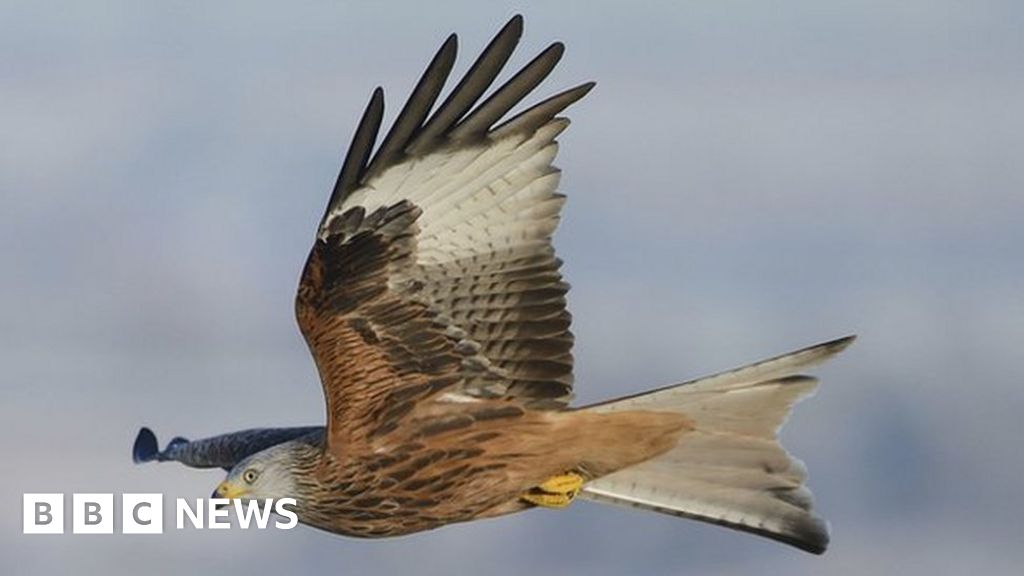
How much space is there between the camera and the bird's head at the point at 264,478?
10039mm

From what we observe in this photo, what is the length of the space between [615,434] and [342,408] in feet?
3.35

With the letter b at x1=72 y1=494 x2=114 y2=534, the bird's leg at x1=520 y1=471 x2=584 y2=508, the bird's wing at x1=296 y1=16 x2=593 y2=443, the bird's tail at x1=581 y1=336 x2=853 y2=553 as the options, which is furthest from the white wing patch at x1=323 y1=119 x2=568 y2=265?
the letter b at x1=72 y1=494 x2=114 y2=534

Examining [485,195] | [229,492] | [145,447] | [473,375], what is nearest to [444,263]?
[485,195]

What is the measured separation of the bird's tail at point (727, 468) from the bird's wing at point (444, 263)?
0.46 m

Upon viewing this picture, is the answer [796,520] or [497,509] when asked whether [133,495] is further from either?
[796,520]

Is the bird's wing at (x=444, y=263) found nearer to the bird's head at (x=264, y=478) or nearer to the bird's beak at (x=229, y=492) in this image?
the bird's head at (x=264, y=478)

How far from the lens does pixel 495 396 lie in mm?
10070

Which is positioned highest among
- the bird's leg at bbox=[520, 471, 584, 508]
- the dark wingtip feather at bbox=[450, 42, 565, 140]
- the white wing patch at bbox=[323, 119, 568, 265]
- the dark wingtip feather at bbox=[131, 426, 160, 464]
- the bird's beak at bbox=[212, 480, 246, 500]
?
the dark wingtip feather at bbox=[450, 42, 565, 140]

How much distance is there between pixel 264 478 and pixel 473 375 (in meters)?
0.86

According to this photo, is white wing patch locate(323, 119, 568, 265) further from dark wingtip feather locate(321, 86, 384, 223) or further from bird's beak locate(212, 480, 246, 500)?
bird's beak locate(212, 480, 246, 500)

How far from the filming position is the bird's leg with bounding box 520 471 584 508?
10.1 m

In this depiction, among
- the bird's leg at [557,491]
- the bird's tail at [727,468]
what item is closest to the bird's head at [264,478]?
the bird's leg at [557,491]

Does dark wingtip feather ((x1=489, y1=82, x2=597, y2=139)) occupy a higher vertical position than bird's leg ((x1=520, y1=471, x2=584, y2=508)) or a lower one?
higher

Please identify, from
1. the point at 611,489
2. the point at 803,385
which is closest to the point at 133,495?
the point at 611,489
